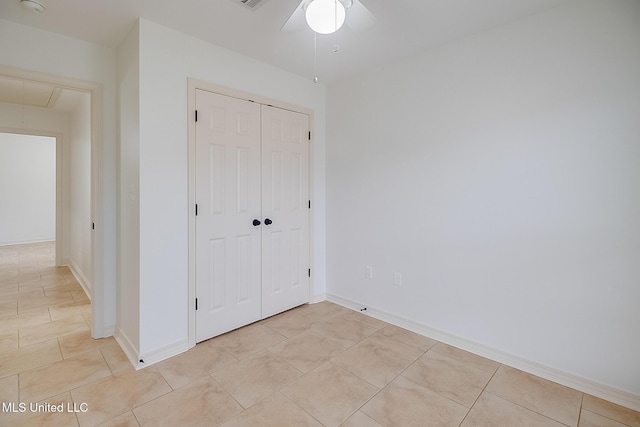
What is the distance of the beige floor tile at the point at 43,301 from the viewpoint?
319cm

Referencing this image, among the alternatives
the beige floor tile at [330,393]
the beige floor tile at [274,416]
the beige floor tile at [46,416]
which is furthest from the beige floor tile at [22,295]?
the beige floor tile at [330,393]

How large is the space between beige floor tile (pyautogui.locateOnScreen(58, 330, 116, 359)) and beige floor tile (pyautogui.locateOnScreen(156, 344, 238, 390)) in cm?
69

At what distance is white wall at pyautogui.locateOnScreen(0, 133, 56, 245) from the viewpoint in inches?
261

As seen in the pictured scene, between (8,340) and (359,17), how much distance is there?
360cm

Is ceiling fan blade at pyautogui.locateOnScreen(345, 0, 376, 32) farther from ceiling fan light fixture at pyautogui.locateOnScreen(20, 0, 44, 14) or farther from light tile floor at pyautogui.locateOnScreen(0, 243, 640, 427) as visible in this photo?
light tile floor at pyautogui.locateOnScreen(0, 243, 640, 427)

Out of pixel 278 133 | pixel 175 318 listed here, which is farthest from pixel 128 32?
pixel 175 318

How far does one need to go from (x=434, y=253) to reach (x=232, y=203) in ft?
5.87

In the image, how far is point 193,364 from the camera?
2182mm

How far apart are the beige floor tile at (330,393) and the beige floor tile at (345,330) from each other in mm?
436

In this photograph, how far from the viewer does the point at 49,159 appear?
7.09 m

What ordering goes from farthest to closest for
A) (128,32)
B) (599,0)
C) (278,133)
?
(278,133) → (128,32) → (599,0)

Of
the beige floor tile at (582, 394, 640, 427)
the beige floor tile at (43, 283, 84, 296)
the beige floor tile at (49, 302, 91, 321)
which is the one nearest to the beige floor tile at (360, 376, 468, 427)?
the beige floor tile at (582, 394, 640, 427)

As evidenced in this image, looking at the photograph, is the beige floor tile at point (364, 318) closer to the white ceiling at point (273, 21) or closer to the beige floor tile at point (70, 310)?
the white ceiling at point (273, 21)

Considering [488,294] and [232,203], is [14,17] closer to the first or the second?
[232,203]
